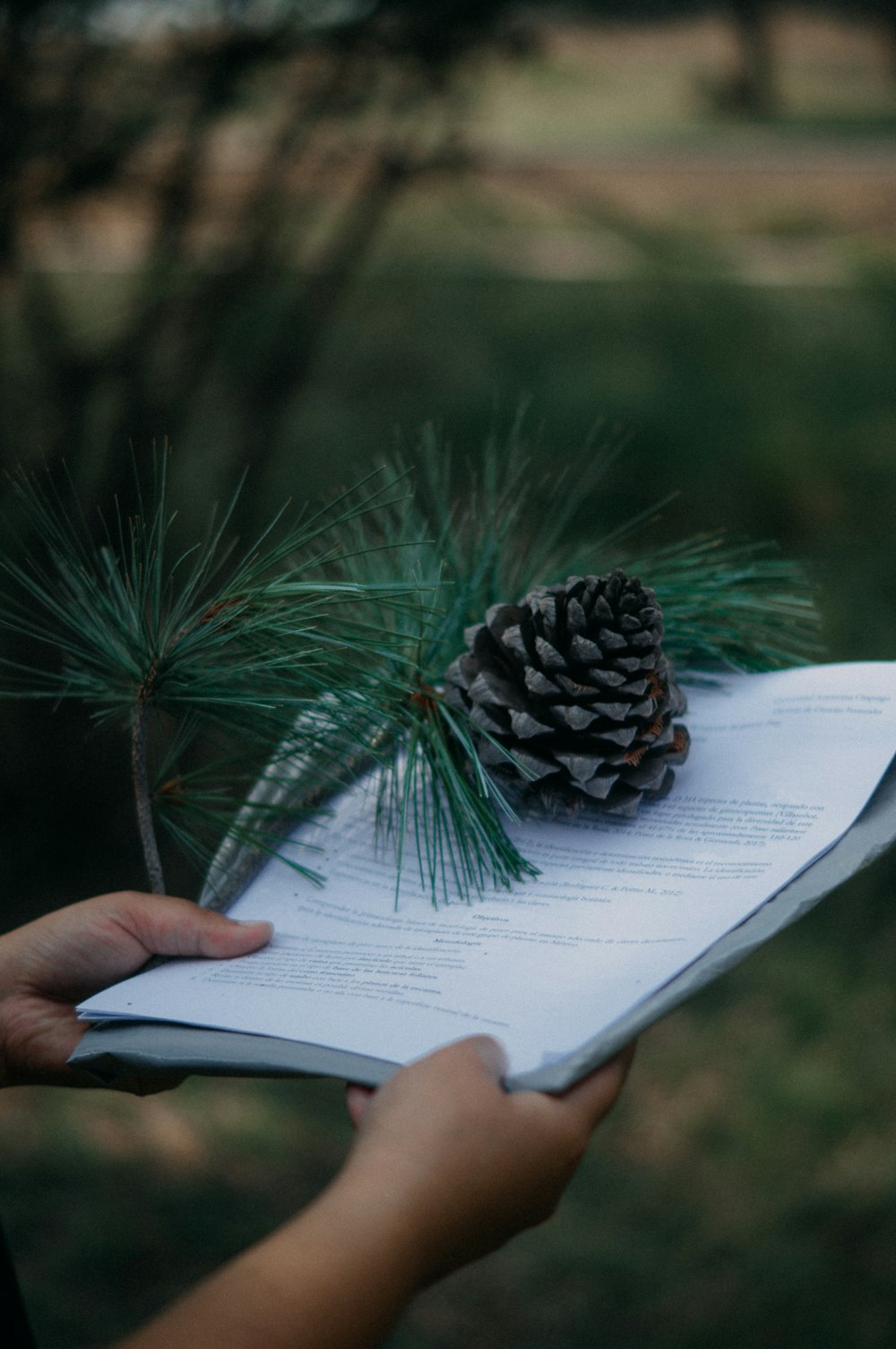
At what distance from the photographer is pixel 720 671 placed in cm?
82

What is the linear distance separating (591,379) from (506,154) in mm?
684

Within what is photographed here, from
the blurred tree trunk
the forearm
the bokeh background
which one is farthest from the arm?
the blurred tree trunk

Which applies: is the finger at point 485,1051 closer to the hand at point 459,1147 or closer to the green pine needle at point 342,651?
the hand at point 459,1147

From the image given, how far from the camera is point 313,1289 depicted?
19.9 inches

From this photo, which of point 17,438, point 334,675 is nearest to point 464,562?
point 334,675

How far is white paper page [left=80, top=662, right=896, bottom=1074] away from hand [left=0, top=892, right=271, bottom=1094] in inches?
0.8

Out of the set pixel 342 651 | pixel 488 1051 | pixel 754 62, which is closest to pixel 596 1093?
pixel 488 1051

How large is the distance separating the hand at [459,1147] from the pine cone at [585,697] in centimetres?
18

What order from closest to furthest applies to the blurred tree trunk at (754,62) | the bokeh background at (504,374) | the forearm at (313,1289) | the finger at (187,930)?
the forearm at (313,1289)
the finger at (187,930)
the bokeh background at (504,374)
the blurred tree trunk at (754,62)

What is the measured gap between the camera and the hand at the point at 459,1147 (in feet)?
1.75

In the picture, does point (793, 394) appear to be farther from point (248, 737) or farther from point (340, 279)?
point (248, 737)

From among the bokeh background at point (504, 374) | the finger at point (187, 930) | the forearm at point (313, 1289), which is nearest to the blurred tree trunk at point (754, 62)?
the bokeh background at point (504, 374)

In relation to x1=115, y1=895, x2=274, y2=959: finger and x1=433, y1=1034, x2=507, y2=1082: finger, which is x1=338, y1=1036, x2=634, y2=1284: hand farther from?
x1=115, y1=895, x2=274, y2=959: finger

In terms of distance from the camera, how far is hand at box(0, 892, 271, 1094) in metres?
0.69
